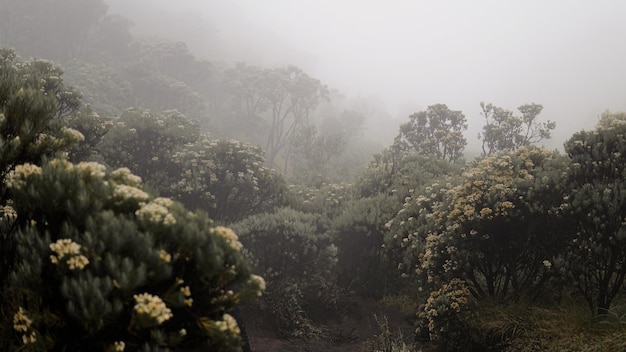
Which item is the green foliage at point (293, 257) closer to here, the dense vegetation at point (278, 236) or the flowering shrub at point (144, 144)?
the dense vegetation at point (278, 236)

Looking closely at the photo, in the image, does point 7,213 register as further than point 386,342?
No

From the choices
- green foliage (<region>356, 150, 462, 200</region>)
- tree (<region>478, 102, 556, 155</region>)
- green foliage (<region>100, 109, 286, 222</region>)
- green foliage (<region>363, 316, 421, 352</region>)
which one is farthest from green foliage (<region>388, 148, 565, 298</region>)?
tree (<region>478, 102, 556, 155</region>)

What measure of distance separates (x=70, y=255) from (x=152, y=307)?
803 millimetres

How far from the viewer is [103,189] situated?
3.93 metres

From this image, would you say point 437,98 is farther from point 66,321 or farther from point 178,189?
point 66,321

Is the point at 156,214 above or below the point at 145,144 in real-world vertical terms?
below

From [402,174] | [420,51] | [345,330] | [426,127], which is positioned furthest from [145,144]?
[420,51]

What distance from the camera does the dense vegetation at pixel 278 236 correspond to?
344 cm

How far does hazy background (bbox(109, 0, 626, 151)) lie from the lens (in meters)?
65.9

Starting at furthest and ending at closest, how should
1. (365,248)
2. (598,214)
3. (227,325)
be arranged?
(365,248), (598,214), (227,325)

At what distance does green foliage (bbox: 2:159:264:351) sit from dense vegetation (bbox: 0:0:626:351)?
15 mm

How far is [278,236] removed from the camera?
1316cm

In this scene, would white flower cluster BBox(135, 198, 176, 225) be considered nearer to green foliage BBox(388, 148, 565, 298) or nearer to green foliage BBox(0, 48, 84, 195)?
green foliage BBox(0, 48, 84, 195)

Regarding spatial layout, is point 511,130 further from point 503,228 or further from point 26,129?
point 26,129
